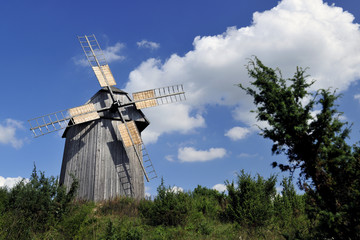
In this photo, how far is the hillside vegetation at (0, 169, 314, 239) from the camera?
1009 cm

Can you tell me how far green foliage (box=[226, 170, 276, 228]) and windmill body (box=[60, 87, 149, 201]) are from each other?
581 centimetres

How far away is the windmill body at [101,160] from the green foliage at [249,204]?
5.81 m

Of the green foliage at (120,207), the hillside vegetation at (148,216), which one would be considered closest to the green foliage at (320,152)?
the hillside vegetation at (148,216)

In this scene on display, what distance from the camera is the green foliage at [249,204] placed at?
44.3 feet

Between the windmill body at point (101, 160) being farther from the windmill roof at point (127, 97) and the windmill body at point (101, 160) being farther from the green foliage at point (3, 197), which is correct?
the green foliage at point (3, 197)

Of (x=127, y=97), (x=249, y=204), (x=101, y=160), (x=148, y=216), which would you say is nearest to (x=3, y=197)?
(x=101, y=160)

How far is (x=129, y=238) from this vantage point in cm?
956

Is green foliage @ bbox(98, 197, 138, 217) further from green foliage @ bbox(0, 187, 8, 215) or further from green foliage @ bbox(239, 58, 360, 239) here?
green foliage @ bbox(239, 58, 360, 239)

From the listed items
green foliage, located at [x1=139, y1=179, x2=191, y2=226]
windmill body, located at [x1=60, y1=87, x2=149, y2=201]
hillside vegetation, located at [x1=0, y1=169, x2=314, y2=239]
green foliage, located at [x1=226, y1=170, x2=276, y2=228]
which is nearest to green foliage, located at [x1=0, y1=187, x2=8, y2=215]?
hillside vegetation, located at [x1=0, y1=169, x2=314, y2=239]

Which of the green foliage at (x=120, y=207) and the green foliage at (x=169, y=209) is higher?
the green foliage at (x=120, y=207)

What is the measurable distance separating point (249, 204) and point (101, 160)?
8.69m

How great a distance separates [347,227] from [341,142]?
7.82ft

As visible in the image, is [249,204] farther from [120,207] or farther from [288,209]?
[120,207]

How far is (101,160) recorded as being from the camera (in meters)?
16.2
